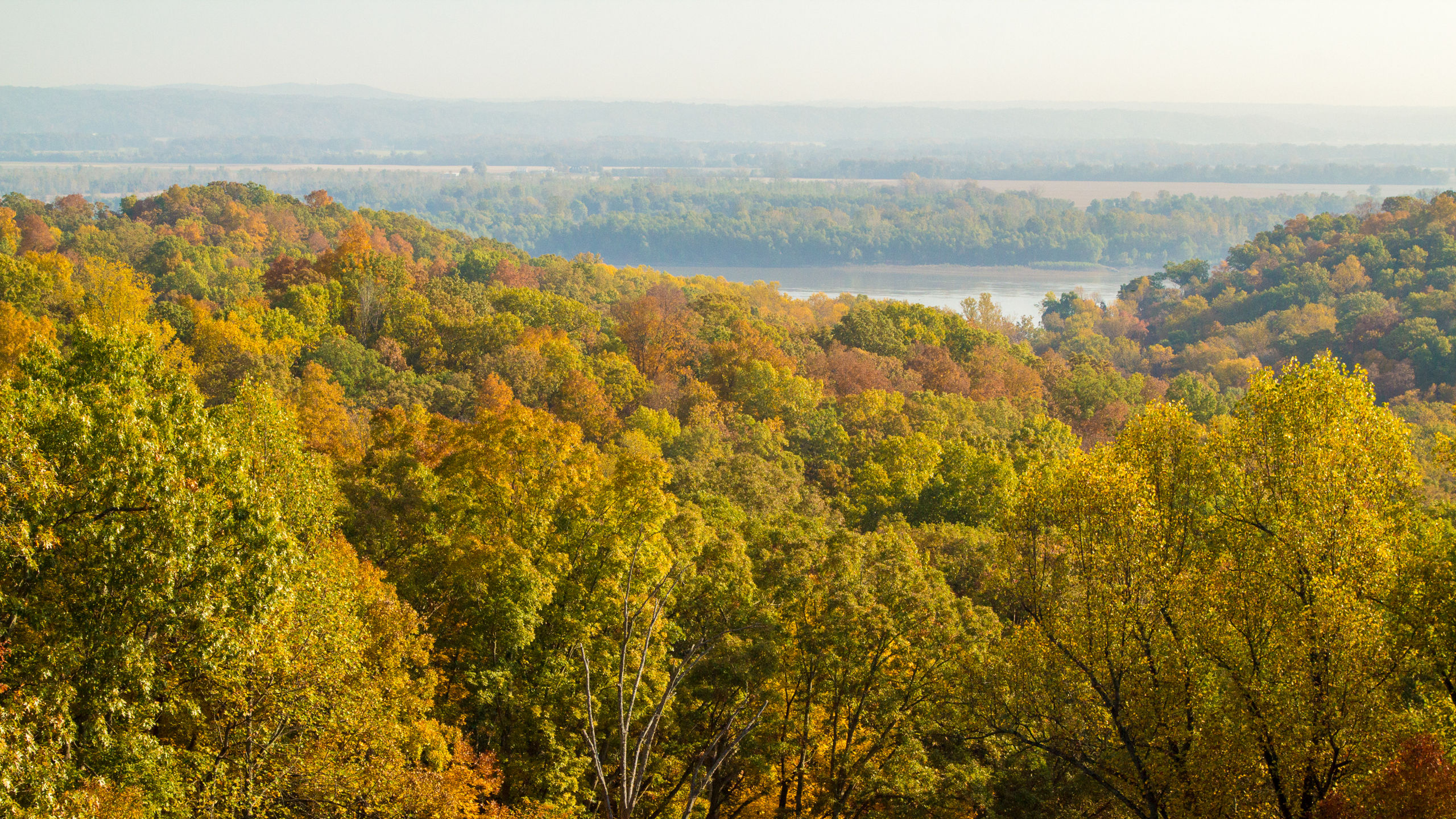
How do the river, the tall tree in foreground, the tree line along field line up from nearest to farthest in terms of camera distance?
the tree line along field
the tall tree in foreground
the river

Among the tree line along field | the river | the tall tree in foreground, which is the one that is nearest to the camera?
the tree line along field

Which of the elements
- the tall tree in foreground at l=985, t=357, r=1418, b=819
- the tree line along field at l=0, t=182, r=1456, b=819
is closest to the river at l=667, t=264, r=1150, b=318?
the tree line along field at l=0, t=182, r=1456, b=819

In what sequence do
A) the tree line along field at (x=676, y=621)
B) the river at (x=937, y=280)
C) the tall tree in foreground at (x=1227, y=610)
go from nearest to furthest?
the tree line along field at (x=676, y=621) < the tall tree in foreground at (x=1227, y=610) < the river at (x=937, y=280)

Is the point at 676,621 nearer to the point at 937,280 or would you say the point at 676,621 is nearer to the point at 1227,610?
the point at 1227,610

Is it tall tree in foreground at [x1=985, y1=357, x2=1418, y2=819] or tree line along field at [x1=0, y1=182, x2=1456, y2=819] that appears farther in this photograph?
tall tree in foreground at [x1=985, y1=357, x2=1418, y2=819]

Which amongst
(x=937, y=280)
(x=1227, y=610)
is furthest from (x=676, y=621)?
(x=937, y=280)

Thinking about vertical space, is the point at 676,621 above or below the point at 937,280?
below

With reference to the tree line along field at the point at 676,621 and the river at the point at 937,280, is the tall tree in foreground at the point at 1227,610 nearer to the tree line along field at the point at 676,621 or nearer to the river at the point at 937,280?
the tree line along field at the point at 676,621

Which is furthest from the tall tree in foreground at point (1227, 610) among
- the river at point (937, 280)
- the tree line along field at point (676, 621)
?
the river at point (937, 280)

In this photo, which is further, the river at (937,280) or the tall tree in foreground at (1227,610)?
the river at (937,280)

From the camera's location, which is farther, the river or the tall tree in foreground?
the river

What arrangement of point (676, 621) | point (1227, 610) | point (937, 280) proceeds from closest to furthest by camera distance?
point (1227, 610) → point (676, 621) → point (937, 280)

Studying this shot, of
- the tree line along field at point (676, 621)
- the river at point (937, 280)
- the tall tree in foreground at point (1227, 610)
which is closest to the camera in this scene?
the tree line along field at point (676, 621)

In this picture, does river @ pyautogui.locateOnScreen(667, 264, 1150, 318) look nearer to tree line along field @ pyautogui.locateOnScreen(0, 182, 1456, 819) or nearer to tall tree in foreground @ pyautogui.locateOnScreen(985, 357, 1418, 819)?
tree line along field @ pyautogui.locateOnScreen(0, 182, 1456, 819)
